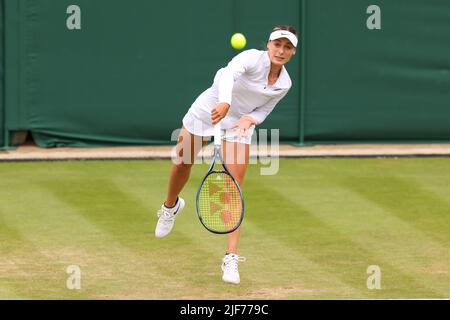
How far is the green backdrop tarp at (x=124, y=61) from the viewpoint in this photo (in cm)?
1290

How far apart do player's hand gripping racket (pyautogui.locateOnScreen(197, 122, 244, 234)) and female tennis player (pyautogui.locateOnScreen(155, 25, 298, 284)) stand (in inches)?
5.5

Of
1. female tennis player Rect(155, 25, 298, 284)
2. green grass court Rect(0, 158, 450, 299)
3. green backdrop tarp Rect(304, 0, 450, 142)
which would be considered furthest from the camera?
green backdrop tarp Rect(304, 0, 450, 142)

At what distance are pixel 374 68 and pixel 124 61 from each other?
8.43 ft

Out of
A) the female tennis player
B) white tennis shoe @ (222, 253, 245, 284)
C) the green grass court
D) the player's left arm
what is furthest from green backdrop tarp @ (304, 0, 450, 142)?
white tennis shoe @ (222, 253, 245, 284)

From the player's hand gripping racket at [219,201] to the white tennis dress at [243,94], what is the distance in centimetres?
24

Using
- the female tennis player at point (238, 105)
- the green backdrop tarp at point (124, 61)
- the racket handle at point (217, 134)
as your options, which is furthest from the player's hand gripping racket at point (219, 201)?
the green backdrop tarp at point (124, 61)

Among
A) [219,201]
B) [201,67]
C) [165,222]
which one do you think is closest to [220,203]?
[219,201]

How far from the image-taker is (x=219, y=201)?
8477 millimetres

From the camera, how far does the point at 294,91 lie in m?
13.3

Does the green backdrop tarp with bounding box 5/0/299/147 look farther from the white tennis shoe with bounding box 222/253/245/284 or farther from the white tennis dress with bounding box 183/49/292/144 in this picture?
the white tennis shoe with bounding box 222/253/245/284

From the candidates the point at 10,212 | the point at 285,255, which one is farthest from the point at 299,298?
the point at 10,212

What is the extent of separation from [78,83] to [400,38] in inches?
131

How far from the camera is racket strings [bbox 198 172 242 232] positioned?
820cm

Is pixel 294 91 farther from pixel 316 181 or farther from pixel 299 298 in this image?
pixel 299 298
